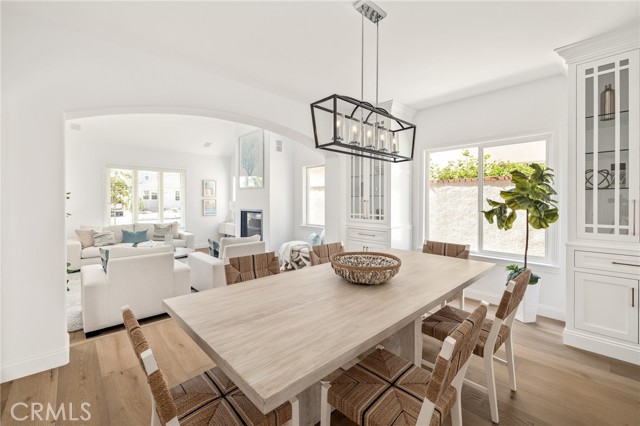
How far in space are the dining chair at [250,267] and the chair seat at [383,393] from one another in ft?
3.55

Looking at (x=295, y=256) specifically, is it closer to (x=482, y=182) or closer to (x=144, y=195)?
(x=482, y=182)

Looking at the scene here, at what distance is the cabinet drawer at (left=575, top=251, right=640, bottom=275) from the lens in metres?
2.35

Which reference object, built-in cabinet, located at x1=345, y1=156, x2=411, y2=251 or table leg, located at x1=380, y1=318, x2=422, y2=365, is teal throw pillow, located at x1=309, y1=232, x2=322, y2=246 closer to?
built-in cabinet, located at x1=345, y1=156, x2=411, y2=251

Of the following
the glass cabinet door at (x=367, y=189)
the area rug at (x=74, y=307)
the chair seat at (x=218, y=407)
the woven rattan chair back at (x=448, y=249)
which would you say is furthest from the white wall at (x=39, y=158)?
the woven rattan chair back at (x=448, y=249)

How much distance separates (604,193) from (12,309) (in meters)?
4.94

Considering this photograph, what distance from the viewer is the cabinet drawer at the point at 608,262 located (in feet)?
7.71

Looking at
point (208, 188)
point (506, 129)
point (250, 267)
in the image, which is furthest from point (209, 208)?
point (506, 129)

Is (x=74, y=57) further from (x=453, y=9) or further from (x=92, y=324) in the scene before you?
(x=453, y=9)

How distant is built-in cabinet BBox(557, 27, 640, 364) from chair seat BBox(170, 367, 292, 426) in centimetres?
292

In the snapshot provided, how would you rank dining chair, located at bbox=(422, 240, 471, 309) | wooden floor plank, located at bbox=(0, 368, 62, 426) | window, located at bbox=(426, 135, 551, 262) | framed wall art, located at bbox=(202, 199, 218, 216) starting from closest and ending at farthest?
1. wooden floor plank, located at bbox=(0, 368, 62, 426)
2. dining chair, located at bbox=(422, 240, 471, 309)
3. window, located at bbox=(426, 135, 551, 262)
4. framed wall art, located at bbox=(202, 199, 218, 216)

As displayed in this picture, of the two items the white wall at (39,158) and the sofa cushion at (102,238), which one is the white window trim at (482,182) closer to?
the white wall at (39,158)

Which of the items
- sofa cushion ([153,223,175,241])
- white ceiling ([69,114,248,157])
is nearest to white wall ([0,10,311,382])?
white ceiling ([69,114,248,157])

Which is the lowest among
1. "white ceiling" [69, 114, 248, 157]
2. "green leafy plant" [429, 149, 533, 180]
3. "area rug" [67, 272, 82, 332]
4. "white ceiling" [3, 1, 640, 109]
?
"area rug" [67, 272, 82, 332]

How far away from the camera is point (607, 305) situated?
8.13 feet
